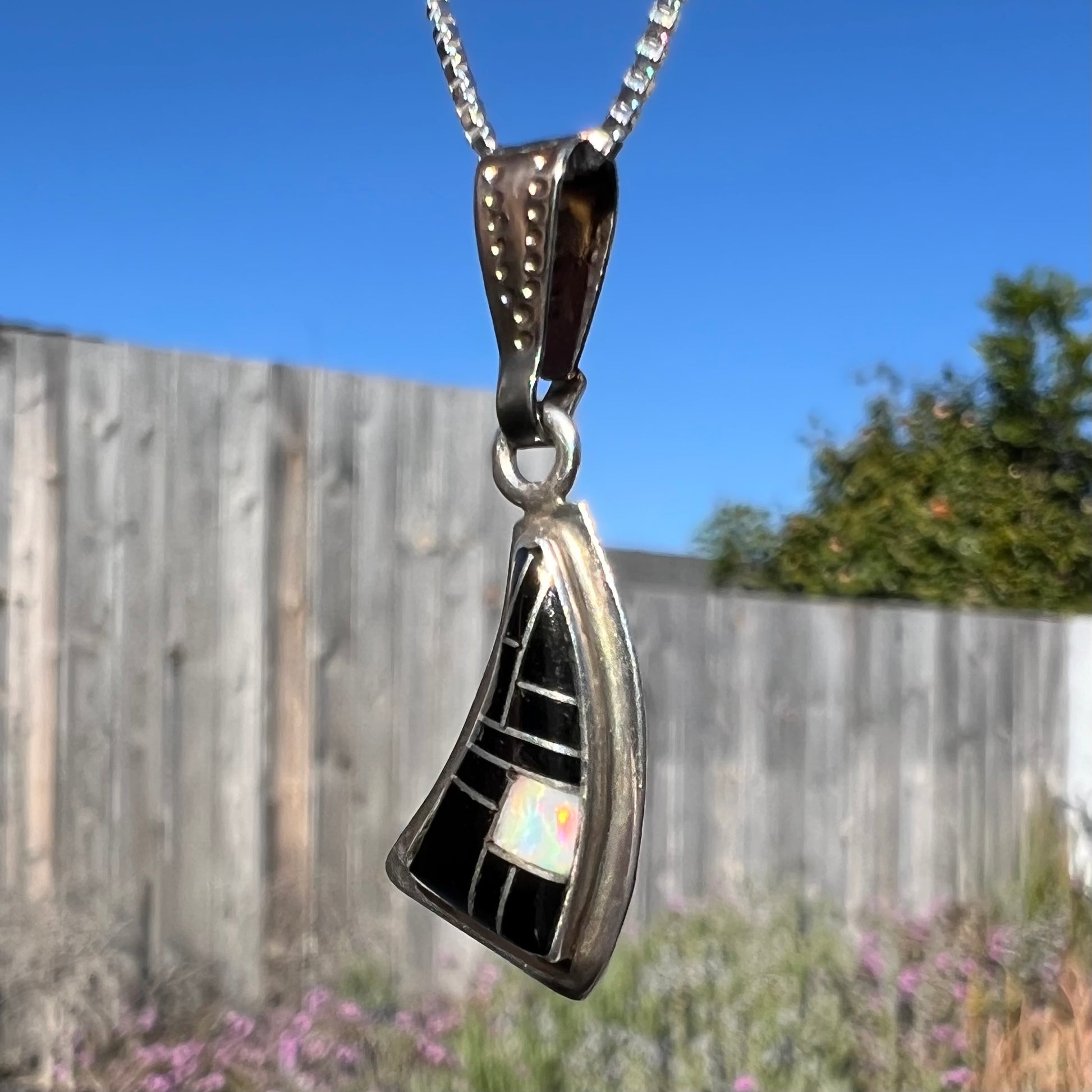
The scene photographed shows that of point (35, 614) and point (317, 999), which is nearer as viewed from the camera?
point (35, 614)

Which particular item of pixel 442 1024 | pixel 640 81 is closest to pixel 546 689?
pixel 640 81

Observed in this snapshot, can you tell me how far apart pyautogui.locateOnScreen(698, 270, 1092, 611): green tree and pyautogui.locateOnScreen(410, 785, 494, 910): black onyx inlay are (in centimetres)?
461

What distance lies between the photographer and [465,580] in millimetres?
3180

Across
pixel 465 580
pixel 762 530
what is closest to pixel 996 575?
pixel 762 530

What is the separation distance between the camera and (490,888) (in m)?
0.90

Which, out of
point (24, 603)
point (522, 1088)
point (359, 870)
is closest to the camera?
point (24, 603)

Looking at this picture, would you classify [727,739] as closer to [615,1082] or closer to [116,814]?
[615,1082]

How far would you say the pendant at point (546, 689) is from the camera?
0.84 metres

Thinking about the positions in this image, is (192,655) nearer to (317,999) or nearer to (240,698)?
(240,698)

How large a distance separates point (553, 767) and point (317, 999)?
7.30ft

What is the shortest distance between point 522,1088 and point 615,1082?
0.22 meters

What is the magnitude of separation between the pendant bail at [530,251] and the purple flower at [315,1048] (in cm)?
222

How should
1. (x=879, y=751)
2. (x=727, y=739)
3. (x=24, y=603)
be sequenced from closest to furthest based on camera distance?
1. (x=24, y=603)
2. (x=727, y=739)
3. (x=879, y=751)

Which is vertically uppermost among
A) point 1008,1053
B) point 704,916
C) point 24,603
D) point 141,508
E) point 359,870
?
point 141,508
